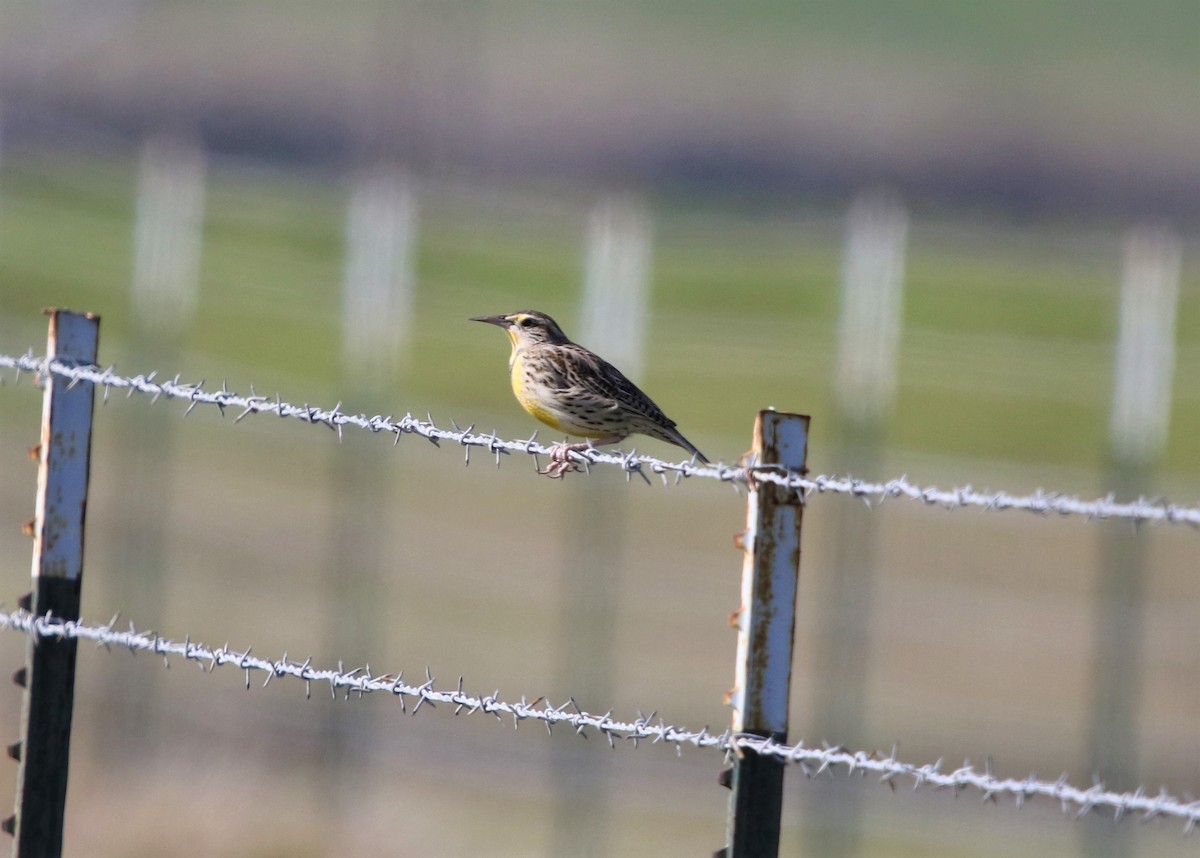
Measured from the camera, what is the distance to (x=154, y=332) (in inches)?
632

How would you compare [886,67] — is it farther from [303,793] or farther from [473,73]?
[303,793]

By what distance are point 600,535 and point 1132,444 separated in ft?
11.7

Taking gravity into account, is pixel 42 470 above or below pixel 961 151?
below

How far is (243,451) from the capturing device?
2734 cm

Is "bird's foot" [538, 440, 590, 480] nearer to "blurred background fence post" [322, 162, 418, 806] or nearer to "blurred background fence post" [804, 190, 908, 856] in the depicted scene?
"blurred background fence post" [804, 190, 908, 856]

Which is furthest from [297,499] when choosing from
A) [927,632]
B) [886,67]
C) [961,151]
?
[886,67]

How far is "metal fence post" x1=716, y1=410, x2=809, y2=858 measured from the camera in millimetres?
4609

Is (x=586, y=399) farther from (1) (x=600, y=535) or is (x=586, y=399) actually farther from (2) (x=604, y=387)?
(1) (x=600, y=535)

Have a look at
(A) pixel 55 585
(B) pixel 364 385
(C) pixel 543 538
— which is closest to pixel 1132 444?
(B) pixel 364 385

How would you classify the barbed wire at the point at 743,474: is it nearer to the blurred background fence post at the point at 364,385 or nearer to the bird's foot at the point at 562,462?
the bird's foot at the point at 562,462

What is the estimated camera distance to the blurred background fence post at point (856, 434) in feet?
43.2

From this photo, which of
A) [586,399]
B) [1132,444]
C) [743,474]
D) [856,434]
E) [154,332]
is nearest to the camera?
[743,474]

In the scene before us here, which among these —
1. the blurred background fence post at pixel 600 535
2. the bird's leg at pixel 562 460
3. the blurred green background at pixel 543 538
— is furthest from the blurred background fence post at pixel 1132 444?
the bird's leg at pixel 562 460

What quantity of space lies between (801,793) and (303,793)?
3.50 m
